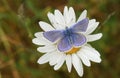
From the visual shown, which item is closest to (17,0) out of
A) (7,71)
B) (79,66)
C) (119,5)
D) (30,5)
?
(30,5)

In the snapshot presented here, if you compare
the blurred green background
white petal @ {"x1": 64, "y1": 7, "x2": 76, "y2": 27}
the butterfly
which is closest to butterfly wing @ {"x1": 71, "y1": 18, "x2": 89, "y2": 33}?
the butterfly

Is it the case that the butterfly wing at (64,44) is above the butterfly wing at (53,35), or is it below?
below

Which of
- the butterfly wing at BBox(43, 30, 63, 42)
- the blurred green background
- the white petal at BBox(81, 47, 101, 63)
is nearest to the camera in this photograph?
the butterfly wing at BBox(43, 30, 63, 42)

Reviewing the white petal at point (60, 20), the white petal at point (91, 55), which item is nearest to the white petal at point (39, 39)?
the white petal at point (60, 20)

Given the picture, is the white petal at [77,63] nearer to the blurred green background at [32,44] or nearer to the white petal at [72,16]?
the white petal at [72,16]

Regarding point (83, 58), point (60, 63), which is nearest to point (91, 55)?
point (83, 58)

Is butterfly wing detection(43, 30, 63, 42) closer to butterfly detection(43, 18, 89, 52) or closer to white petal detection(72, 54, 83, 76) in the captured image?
butterfly detection(43, 18, 89, 52)

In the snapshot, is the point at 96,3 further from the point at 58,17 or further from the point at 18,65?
the point at 58,17
